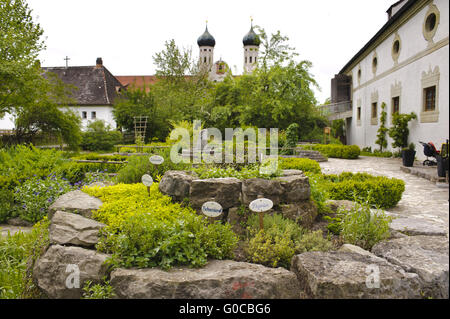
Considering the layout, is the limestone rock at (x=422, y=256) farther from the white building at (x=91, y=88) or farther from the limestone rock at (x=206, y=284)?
the white building at (x=91, y=88)

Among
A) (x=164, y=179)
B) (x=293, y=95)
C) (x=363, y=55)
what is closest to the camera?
(x=164, y=179)

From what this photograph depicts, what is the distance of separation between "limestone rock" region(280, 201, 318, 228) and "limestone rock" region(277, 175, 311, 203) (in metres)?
0.09

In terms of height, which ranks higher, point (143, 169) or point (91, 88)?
point (91, 88)

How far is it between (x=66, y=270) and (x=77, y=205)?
163 centimetres

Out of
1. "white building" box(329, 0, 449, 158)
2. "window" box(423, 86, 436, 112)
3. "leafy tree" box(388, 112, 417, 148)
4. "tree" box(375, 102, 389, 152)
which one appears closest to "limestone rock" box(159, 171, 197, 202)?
"white building" box(329, 0, 449, 158)

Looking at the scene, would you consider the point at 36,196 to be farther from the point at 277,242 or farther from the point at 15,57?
the point at 15,57

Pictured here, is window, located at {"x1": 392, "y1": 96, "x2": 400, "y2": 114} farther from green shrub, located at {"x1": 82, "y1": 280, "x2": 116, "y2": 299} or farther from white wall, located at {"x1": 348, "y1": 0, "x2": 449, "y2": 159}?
green shrub, located at {"x1": 82, "y1": 280, "x2": 116, "y2": 299}

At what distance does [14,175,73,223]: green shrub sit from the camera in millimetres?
5617

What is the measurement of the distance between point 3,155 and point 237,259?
21.9ft

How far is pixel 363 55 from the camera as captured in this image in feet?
70.7

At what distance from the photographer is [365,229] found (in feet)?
12.5

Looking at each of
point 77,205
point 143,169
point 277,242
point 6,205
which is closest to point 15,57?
point 6,205
